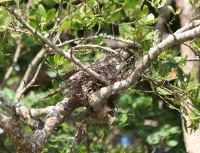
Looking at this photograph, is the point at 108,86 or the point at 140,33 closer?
the point at 140,33

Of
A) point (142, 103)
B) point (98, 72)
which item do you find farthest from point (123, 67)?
point (142, 103)

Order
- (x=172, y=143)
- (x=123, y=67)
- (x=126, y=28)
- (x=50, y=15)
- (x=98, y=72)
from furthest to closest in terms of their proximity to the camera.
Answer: (x=172, y=143)
(x=123, y=67)
(x=98, y=72)
(x=50, y=15)
(x=126, y=28)

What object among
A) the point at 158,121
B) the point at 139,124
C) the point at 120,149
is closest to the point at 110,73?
the point at 139,124

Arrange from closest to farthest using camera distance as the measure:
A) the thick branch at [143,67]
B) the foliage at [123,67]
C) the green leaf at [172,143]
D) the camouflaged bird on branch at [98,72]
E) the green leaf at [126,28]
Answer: the thick branch at [143,67]
the green leaf at [126,28]
the foliage at [123,67]
the camouflaged bird on branch at [98,72]
the green leaf at [172,143]

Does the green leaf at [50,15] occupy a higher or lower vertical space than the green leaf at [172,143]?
higher

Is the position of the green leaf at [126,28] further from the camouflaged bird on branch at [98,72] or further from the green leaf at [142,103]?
the green leaf at [142,103]

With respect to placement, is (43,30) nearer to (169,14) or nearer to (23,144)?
(23,144)

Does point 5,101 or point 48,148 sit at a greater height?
point 5,101

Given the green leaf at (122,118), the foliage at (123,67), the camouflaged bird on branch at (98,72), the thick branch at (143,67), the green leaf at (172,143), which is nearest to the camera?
the thick branch at (143,67)

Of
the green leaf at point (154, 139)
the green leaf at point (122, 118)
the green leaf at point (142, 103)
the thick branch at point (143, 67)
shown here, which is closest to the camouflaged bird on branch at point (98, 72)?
the thick branch at point (143, 67)

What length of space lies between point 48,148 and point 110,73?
114 centimetres

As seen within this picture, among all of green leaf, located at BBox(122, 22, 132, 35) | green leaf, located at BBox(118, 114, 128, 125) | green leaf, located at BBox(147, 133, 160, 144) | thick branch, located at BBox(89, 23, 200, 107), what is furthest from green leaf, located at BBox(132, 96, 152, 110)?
green leaf, located at BBox(122, 22, 132, 35)

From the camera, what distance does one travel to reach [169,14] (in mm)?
3451

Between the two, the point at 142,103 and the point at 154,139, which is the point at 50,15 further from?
the point at 154,139
